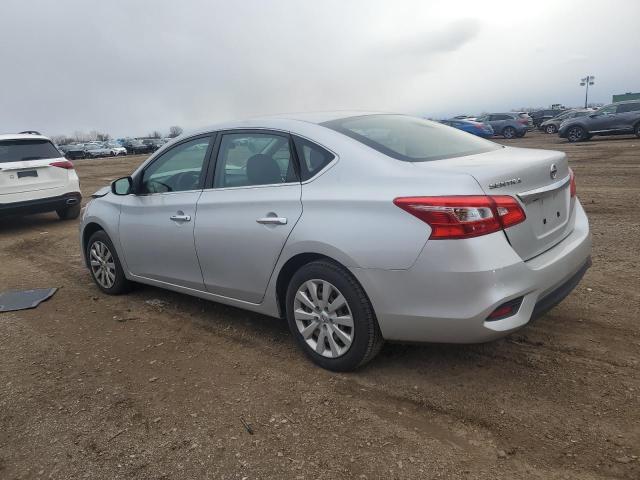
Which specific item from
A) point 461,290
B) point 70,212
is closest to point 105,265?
point 461,290

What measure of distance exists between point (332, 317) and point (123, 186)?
267cm

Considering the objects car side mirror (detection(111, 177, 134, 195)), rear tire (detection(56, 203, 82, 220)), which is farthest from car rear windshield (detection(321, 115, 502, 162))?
rear tire (detection(56, 203, 82, 220))

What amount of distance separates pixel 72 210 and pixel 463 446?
31.3 feet

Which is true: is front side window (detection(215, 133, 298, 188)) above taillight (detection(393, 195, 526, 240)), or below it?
above

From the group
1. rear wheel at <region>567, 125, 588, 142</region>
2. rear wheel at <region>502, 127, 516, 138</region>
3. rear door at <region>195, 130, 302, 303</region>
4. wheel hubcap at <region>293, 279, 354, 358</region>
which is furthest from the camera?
rear wheel at <region>502, 127, 516, 138</region>

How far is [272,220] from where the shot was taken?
134 inches

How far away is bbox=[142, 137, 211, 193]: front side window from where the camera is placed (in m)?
4.17

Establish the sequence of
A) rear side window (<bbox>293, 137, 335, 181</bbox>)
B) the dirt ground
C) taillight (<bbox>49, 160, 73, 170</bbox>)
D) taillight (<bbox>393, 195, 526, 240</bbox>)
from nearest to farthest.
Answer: the dirt ground, taillight (<bbox>393, 195, 526, 240</bbox>), rear side window (<bbox>293, 137, 335, 181</bbox>), taillight (<bbox>49, 160, 73, 170</bbox>)

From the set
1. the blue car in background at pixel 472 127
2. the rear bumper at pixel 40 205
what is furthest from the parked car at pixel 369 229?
the blue car in background at pixel 472 127

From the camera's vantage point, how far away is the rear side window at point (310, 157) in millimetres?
3303

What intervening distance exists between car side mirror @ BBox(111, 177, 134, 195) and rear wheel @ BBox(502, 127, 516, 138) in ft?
94.7

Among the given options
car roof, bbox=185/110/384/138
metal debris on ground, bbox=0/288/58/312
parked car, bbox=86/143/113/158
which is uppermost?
car roof, bbox=185/110/384/138

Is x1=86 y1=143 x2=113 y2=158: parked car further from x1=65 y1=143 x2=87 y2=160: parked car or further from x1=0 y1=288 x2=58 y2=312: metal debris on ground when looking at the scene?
x1=0 y1=288 x2=58 y2=312: metal debris on ground

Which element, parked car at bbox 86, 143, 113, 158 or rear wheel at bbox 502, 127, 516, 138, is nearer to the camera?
rear wheel at bbox 502, 127, 516, 138
